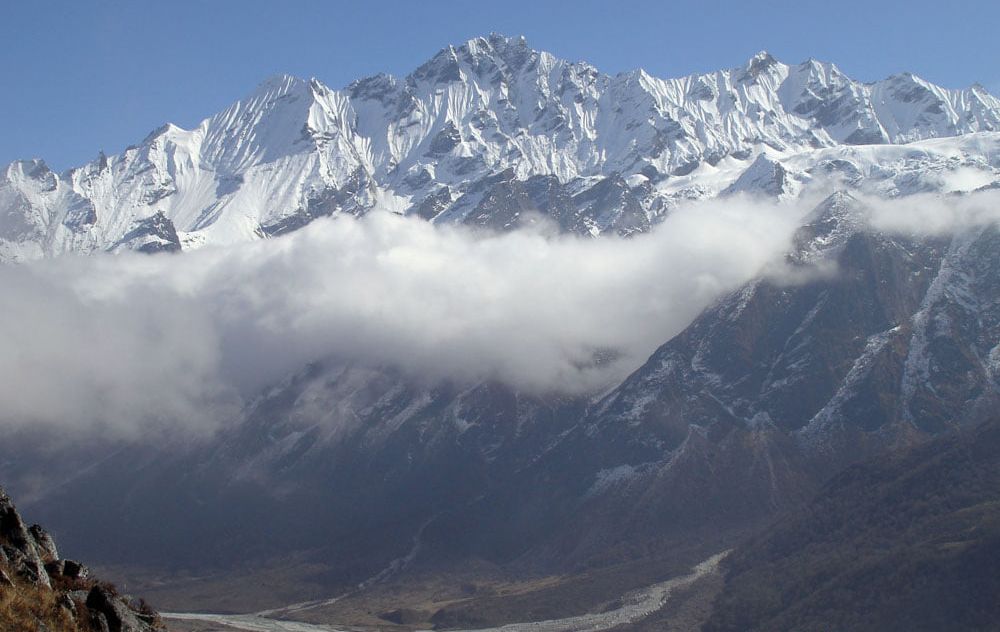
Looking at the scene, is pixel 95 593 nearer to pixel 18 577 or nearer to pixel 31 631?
pixel 18 577

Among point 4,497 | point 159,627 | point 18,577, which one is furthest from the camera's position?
point 159,627

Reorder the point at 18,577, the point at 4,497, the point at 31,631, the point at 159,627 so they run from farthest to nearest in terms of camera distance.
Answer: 1. the point at 159,627
2. the point at 4,497
3. the point at 18,577
4. the point at 31,631

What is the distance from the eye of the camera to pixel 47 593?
63875mm

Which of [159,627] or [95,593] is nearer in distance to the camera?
[95,593]

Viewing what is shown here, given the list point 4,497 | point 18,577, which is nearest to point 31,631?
point 18,577

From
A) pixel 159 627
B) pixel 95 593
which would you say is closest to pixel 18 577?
pixel 95 593

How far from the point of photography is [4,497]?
72000 mm

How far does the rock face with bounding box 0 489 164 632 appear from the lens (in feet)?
199

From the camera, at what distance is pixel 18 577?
6550 cm

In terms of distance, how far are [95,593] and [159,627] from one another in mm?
9649

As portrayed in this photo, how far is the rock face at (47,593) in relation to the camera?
60.6m

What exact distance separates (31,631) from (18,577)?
24.8 feet

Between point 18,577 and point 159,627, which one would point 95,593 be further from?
point 159,627

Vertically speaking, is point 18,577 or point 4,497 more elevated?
point 4,497
